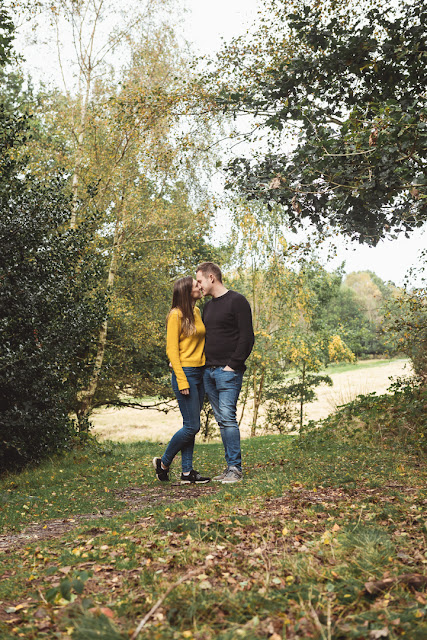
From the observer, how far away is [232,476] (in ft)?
21.2

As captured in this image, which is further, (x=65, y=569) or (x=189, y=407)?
(x=189, y=407)

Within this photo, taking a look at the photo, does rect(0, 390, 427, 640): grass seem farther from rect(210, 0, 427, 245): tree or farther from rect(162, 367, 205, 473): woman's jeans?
rect(210, 0, 427, 245): tree

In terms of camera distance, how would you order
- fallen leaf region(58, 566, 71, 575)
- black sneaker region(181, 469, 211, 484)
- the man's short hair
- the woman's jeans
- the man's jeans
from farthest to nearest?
black sneaker region(181, 469, 211, 484)
the woman's jeans
the man's short hair
the man's jeans
fallen leaf region(58, 566, 71, 575)

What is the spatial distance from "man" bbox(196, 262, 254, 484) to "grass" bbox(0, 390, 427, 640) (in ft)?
2.79

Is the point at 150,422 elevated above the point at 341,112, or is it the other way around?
the point at 341,112

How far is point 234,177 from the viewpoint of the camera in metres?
8.65

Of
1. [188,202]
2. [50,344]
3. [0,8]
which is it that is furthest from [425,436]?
[188,202]

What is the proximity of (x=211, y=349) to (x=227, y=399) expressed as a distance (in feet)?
2.02

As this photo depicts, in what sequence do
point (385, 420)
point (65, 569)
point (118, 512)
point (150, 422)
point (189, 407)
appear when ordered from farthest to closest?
point (150, 422) < point (385, 420) < point (189, 407) < point (118, 512) < point (65, 569)

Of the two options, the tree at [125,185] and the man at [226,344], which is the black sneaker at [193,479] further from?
the tree at [125,185]

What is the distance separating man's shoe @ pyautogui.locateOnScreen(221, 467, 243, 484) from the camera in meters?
6.45

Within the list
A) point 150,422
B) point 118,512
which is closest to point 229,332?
point 118,512

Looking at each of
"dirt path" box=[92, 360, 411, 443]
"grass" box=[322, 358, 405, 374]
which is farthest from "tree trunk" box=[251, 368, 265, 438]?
"grass" box=[322, 358, 405, 374]

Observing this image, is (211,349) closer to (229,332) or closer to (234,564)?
(229,332)
